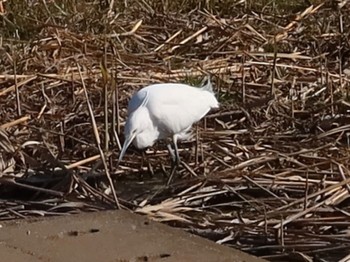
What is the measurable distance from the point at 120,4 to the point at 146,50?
3.15 feet

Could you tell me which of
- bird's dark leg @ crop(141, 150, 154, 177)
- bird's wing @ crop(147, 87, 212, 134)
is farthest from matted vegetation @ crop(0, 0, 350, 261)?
bird's wing @ crop(147, 87, 212, 134)

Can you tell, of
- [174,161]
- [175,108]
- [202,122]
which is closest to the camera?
[174,161]

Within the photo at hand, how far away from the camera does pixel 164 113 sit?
414cm

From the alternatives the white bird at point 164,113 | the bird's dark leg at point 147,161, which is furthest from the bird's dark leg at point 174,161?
the bird's dark leg at point 147,161

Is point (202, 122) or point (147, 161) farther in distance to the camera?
point (202, 122)

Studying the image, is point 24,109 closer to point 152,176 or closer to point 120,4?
point 152,176

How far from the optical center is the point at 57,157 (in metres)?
4.10

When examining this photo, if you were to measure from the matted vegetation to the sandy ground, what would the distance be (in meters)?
0.50

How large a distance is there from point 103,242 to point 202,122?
206 cm

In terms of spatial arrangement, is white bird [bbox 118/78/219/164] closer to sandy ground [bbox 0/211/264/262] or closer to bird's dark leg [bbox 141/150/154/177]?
bird's dark leg [bbox 141/150/154/177]

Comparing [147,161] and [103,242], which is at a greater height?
[103,242]

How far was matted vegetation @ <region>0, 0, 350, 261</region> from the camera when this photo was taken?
3410mm

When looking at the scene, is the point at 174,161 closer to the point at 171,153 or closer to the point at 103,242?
the point at 171,153

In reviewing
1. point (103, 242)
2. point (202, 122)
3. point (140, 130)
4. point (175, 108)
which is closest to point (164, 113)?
point (175, 108)
